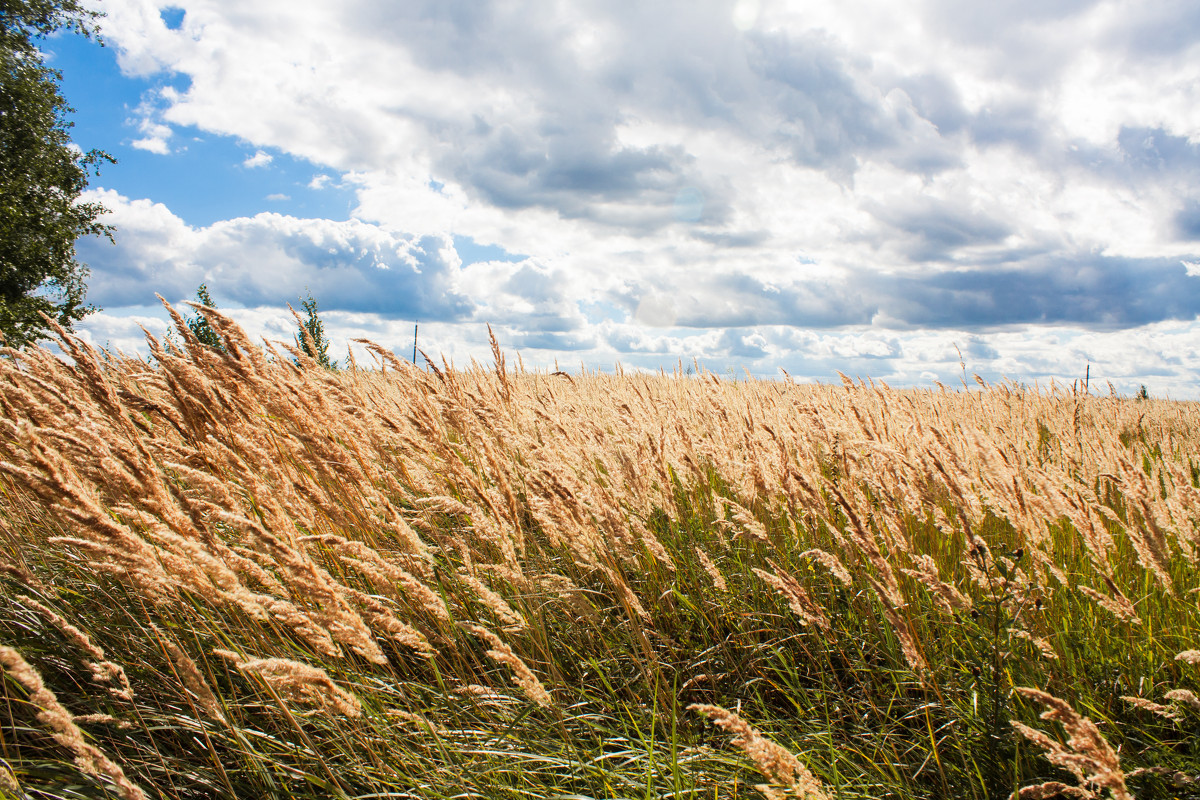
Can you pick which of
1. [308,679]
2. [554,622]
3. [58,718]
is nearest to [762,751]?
[308,679]

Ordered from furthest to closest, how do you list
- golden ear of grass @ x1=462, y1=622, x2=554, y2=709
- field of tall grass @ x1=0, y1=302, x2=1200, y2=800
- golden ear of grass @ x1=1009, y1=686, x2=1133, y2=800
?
field of tall grass @ x1=0, y1=302, x2=1200, y2=800 < golden ear of grass @ x1=462, y1=622, x2=554, y2=709 < golden ear of grass @ x1=1009, y1=686, x2=1133, y2=800

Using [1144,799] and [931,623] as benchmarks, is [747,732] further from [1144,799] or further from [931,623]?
[931,623]

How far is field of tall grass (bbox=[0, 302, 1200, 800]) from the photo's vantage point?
144 centimetres

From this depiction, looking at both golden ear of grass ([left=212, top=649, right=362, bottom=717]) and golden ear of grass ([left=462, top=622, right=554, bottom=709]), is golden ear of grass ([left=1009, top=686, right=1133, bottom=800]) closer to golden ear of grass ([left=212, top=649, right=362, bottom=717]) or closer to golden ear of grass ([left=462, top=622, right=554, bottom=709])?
golden ear of grass ([left=462, top=622, right=554, bottom=709])

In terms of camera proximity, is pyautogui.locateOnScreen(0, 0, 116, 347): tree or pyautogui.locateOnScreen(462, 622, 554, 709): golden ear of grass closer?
pyautogui.locateOnScreen(462, 622, 554, 709): golden ear of grass

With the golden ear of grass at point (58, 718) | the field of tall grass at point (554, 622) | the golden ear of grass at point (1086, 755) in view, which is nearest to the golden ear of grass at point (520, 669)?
the field of tall grass at point (554, 622)

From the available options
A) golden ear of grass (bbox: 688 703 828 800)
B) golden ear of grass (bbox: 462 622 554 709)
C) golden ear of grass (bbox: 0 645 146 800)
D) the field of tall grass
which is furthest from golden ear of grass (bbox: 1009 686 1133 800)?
golden ear of grass (bbox: 0 645 146 800)

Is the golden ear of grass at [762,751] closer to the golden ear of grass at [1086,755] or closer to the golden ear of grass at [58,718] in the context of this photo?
the golden ear of grass at [1086,755]

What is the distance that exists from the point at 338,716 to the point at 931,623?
2.10 meters

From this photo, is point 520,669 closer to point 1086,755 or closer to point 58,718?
point 58,718

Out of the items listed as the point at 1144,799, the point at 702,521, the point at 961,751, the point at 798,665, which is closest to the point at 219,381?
the point at 702,521

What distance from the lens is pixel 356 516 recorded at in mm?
2512

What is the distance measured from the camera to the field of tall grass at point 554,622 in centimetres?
144

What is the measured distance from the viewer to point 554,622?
2.28 metres
